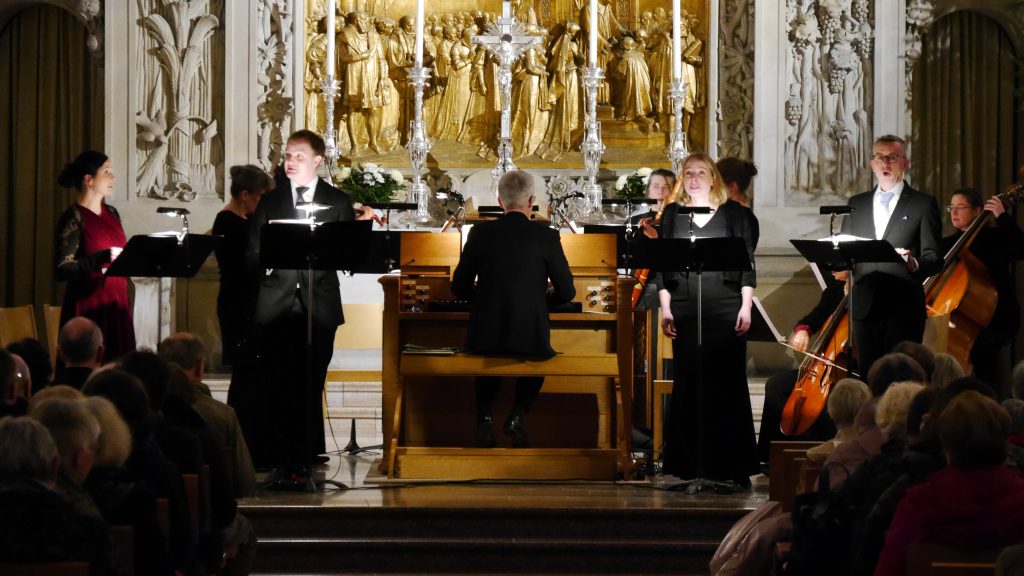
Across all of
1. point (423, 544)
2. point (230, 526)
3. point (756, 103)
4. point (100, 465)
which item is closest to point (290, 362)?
point (423, 544)

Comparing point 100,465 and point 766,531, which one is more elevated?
point 100,465

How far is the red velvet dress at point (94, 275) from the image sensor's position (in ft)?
26.5

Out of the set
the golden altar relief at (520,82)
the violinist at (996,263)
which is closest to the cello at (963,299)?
the violinist at (996,263)

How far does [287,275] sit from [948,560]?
15.2ft

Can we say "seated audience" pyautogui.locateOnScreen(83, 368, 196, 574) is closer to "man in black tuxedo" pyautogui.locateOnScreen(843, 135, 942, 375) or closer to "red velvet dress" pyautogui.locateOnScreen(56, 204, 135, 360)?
"red velvet dress" pyautogui.locateOnScreen(56, 204, 135, 360)

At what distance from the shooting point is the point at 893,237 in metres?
8.27

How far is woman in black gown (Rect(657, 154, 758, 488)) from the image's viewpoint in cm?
787

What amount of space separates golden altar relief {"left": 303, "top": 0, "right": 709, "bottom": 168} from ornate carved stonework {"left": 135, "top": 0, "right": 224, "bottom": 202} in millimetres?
757

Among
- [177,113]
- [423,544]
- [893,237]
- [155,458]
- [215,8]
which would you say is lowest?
[423,544]

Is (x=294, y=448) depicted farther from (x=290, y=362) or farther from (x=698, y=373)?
(x=698, y=373)

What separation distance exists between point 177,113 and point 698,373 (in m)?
5.35

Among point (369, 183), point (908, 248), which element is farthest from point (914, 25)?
point (369, 183)

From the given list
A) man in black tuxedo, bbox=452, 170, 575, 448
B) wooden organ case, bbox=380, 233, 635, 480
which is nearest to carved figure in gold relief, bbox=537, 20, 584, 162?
wooden organ case, bbox=380, 233, 635, 480

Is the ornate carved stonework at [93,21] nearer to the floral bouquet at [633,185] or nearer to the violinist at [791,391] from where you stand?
the floral bouquet at [633,185]
